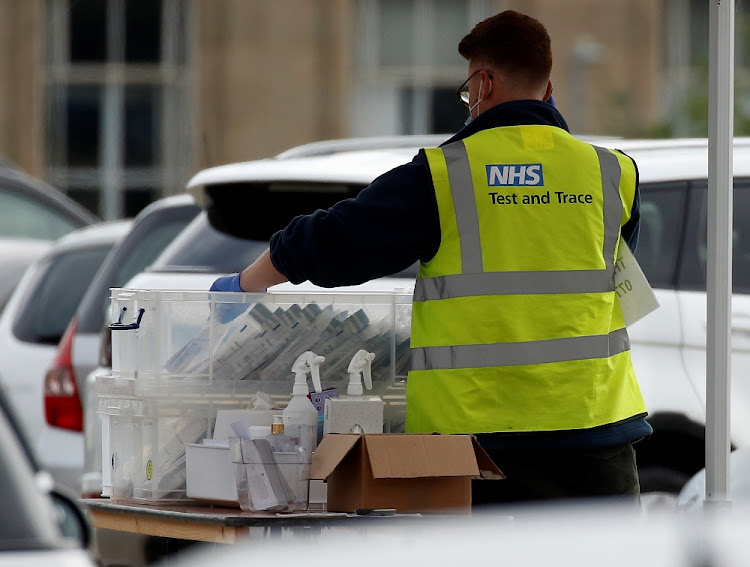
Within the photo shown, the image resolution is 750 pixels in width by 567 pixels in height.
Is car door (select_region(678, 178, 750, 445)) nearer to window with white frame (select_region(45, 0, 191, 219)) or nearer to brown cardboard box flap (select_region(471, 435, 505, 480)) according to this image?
brown cardboard box flap (select_region(471, 435, 505, 480))

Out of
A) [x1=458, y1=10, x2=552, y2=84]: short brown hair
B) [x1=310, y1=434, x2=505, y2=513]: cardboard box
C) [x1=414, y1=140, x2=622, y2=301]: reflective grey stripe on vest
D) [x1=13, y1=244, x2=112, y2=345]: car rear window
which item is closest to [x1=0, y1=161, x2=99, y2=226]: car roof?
[x1=13, y1=244, x2=112, y2=345]: car rear window

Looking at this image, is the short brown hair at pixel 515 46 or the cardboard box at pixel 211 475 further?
the short brown hair at pixel 515 46

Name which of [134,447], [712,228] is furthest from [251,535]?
[712,228]

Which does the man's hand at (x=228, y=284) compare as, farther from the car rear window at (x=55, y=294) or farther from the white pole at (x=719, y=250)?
the car rear window at (x=55, y=294)

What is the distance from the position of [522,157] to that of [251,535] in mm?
1115

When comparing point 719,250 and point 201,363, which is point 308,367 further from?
point 719,250

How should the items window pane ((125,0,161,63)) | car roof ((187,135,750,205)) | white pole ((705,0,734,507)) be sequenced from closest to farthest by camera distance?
white pole ((705,0,734,507)) < car roof ((187,135,750,205)) < window pane ((125,0,161,63))

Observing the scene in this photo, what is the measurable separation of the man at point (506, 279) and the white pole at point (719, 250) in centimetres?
22

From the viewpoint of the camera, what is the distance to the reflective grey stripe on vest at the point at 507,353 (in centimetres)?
365

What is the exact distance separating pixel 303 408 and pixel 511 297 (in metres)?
0.58

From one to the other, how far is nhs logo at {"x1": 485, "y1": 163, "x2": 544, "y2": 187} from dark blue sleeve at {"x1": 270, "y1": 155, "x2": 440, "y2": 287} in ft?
0.52

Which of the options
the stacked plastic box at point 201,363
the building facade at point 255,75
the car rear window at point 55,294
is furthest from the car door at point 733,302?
the building facade at point 255,75

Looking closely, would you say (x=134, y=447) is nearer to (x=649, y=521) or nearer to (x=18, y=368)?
(x=649, y=521)

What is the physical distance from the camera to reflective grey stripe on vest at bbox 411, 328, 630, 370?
12.0ft
